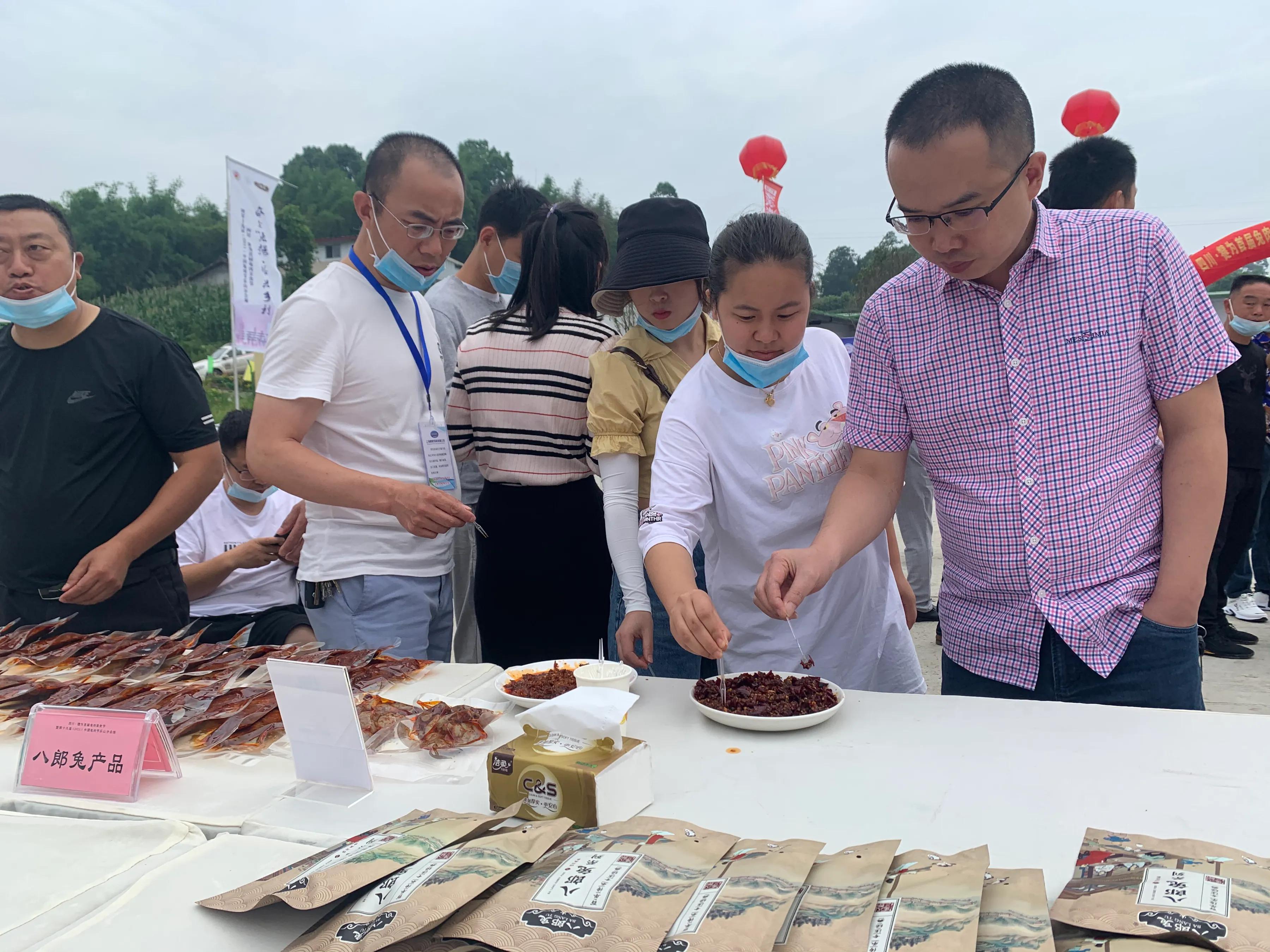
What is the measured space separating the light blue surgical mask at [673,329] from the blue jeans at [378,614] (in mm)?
786

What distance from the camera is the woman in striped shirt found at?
210cm

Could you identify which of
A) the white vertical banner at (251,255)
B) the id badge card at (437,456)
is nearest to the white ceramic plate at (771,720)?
the id badge card at (437,456)

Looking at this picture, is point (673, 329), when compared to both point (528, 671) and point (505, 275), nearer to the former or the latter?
point (528, 671)

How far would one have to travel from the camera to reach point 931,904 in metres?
0.70

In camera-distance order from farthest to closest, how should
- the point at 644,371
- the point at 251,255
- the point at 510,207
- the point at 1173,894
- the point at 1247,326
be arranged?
the point at 251,255, the point at 1247,326, the point at 510,207, the point at 644,371, the point at 1173,894

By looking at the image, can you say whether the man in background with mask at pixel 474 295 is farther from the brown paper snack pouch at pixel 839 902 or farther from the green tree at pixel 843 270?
the green tree at pixel 843 270

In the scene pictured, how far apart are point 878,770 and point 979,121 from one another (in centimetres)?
96

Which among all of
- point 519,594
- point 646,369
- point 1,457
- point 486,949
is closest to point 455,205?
point 646,369

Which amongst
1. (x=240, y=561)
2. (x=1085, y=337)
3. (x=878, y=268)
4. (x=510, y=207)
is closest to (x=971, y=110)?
(x=1085, y=337)

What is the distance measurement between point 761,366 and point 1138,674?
2.79ft

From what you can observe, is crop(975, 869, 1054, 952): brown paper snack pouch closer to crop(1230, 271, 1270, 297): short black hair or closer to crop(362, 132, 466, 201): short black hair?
crop(362, 132, 466, 201): short black hair

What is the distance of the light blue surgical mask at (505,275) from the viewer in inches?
110

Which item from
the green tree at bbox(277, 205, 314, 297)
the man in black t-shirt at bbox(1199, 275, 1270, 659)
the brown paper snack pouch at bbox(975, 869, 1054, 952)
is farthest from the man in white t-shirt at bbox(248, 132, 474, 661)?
the green tree at bbox(277, 205, 314, 297)

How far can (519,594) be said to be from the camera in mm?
2201
